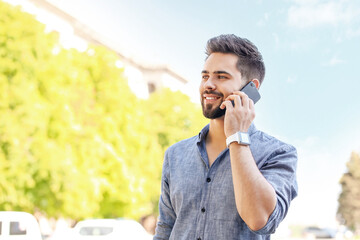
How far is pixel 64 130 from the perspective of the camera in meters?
18.1

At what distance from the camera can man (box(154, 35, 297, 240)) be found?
1.98 m

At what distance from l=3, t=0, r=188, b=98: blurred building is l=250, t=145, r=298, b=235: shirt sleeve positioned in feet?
68.6

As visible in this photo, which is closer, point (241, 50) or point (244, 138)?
point (244, 138)

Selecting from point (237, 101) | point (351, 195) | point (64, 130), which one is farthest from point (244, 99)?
point (351, 195)

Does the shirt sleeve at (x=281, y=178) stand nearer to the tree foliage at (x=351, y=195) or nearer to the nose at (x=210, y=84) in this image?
the nose at (x=210, y=84)

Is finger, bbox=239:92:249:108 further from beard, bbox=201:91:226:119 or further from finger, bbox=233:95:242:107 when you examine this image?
beard, bbox=201:91:226:119

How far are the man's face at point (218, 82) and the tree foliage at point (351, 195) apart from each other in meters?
47.1

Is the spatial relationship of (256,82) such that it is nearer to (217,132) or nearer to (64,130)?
(217,132)

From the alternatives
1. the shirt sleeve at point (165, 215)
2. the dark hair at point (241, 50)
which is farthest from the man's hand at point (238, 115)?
the shirt sleeve at point (165, 215)

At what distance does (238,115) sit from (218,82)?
25 centimetres

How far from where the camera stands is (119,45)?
5034 centimetres

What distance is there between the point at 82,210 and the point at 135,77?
35488 mm

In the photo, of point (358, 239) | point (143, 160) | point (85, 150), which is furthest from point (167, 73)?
point (85, 150)

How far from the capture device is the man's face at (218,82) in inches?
89.7
